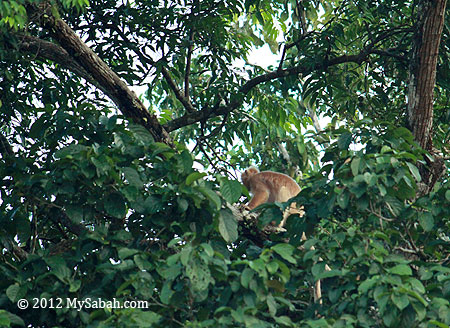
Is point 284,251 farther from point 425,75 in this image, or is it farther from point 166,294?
point 425,75

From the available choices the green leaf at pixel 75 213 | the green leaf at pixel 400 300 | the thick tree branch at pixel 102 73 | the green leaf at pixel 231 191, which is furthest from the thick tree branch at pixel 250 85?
the green leaf at pixel 400 300

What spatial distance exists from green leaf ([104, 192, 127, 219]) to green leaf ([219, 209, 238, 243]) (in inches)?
26.0

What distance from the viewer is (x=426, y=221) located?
4277 millimetres

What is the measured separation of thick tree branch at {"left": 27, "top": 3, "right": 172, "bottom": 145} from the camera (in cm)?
541

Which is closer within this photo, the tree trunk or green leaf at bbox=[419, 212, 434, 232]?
green leaf at bbox=[419, 212, 434, 232]

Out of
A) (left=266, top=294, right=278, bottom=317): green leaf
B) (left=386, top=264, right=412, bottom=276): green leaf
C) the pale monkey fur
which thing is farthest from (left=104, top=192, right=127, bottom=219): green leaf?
the pale monkey fur

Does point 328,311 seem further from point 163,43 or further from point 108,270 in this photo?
point 163,43

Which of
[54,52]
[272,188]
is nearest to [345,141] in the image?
[272,188]

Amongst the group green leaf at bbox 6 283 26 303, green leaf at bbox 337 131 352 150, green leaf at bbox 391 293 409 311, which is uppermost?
green leaf at bbox 337 131 352 150

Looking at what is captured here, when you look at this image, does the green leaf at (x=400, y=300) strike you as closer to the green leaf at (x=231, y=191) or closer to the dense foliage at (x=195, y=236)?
the dense foliage at (x=195, y=236)

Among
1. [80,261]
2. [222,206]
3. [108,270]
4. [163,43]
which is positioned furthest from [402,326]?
[163,43]

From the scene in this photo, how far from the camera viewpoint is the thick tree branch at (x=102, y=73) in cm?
541

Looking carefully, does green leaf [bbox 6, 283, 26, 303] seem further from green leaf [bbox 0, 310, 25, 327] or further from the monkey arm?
the monkey arm

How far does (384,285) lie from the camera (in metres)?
3.66
